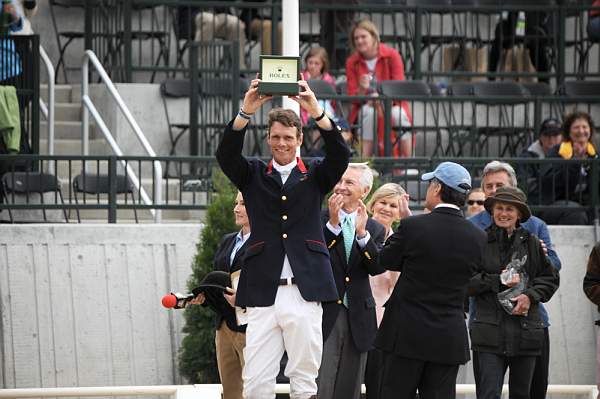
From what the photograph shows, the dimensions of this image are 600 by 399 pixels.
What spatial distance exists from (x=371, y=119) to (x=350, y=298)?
5.62 metres

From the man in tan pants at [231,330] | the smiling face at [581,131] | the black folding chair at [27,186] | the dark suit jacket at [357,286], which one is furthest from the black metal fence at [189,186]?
the dark suit jacket at [357,286]

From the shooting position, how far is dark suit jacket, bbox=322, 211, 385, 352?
824cm

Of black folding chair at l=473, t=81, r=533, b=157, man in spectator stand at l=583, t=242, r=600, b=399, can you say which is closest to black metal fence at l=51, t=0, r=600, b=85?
black folding chair at l=473, t=81, r=533, b=157

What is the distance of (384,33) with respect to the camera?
17969 millimetres

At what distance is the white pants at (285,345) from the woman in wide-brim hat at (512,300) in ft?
5.19

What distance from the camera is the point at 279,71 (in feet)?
24.5

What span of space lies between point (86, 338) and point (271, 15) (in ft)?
19.8

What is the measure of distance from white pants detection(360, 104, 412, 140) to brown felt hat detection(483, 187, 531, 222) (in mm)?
4844

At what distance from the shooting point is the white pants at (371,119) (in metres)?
13.8

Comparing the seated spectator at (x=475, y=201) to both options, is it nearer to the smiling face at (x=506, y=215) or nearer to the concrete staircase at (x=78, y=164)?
the smiling face at (x=506, y=215)

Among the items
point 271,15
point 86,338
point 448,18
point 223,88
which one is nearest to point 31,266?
point 86,338

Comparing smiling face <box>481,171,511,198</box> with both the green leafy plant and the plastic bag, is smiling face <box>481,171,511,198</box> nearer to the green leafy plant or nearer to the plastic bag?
the plastic bag

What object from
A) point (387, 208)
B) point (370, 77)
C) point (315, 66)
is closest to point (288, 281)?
point (387, 208)

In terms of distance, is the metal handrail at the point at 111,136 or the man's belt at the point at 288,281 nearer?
the man's belt at the point at 288,281
